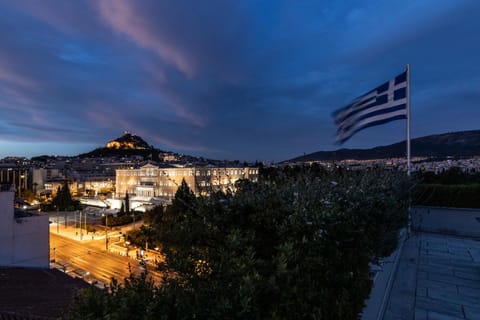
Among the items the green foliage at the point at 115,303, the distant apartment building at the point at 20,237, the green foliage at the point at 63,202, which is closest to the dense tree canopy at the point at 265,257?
the green foliage at the point at 115,303

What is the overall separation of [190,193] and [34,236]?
16.0 m

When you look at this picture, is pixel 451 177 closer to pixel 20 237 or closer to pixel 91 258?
pixel 20 237

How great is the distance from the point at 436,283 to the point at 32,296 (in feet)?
31.3

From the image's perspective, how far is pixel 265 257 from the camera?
249cm

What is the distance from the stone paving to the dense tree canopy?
6.68 feet

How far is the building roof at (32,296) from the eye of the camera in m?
5.43

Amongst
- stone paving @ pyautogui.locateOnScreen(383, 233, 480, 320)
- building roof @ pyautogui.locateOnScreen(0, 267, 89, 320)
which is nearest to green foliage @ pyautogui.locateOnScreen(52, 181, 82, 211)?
building roof @ pyautogui.locateOnScreen(0, 267, 89, 320)

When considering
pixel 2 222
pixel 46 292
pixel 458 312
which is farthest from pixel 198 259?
pixel 2 222

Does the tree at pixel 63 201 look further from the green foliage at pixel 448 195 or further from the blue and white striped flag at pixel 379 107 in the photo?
the green foliage at pixel 448 195

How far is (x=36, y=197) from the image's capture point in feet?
182

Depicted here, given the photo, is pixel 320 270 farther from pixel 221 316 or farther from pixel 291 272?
pixel 221 316

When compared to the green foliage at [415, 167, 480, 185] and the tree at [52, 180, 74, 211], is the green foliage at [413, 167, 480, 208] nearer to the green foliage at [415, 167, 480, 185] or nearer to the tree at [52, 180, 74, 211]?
the green foliage at [415, 167, 480, 185]

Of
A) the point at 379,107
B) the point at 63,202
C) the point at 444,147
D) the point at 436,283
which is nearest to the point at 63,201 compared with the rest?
the point at 63,202

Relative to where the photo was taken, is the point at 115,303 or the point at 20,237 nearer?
the point at 115,303
